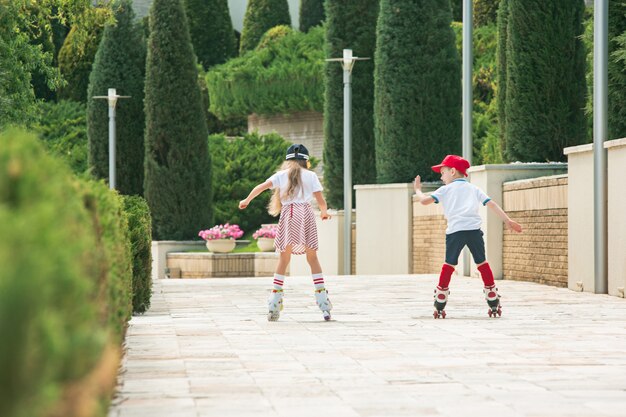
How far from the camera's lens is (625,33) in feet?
54.3

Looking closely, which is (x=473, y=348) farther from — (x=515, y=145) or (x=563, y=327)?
(x=515, y=145)

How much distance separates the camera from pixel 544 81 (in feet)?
74.4

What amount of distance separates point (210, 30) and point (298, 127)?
11.4m

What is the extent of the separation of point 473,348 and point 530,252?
32.9 ft

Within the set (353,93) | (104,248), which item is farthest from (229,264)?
(104,248)

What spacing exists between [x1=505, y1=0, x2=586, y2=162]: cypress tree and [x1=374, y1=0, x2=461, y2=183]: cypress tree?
3.99 m

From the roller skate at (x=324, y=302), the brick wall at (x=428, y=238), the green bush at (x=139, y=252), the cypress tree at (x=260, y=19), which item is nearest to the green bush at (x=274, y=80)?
the cypress tree at (x=260, y=19)

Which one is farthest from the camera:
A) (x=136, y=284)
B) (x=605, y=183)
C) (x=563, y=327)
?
(x=605, y=183)

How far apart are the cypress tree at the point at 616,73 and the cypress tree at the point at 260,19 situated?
134 ft

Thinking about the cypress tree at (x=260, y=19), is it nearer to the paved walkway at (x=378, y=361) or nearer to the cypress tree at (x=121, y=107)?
the cypress tree at (x=121, y=107)

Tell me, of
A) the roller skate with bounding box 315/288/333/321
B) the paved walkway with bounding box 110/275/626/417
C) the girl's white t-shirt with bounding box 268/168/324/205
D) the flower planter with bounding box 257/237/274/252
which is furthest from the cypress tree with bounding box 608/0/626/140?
the flower planter with bounding box 257/237/274/252

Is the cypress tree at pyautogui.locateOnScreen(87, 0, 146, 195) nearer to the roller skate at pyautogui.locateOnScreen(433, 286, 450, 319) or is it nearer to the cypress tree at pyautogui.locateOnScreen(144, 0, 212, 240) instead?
the cypress tree at pyautogui.locateOnScreen(144, 0, 212, 240)

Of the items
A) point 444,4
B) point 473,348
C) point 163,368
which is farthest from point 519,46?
point 163,368

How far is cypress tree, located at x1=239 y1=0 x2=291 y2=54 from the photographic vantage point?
189 feet
